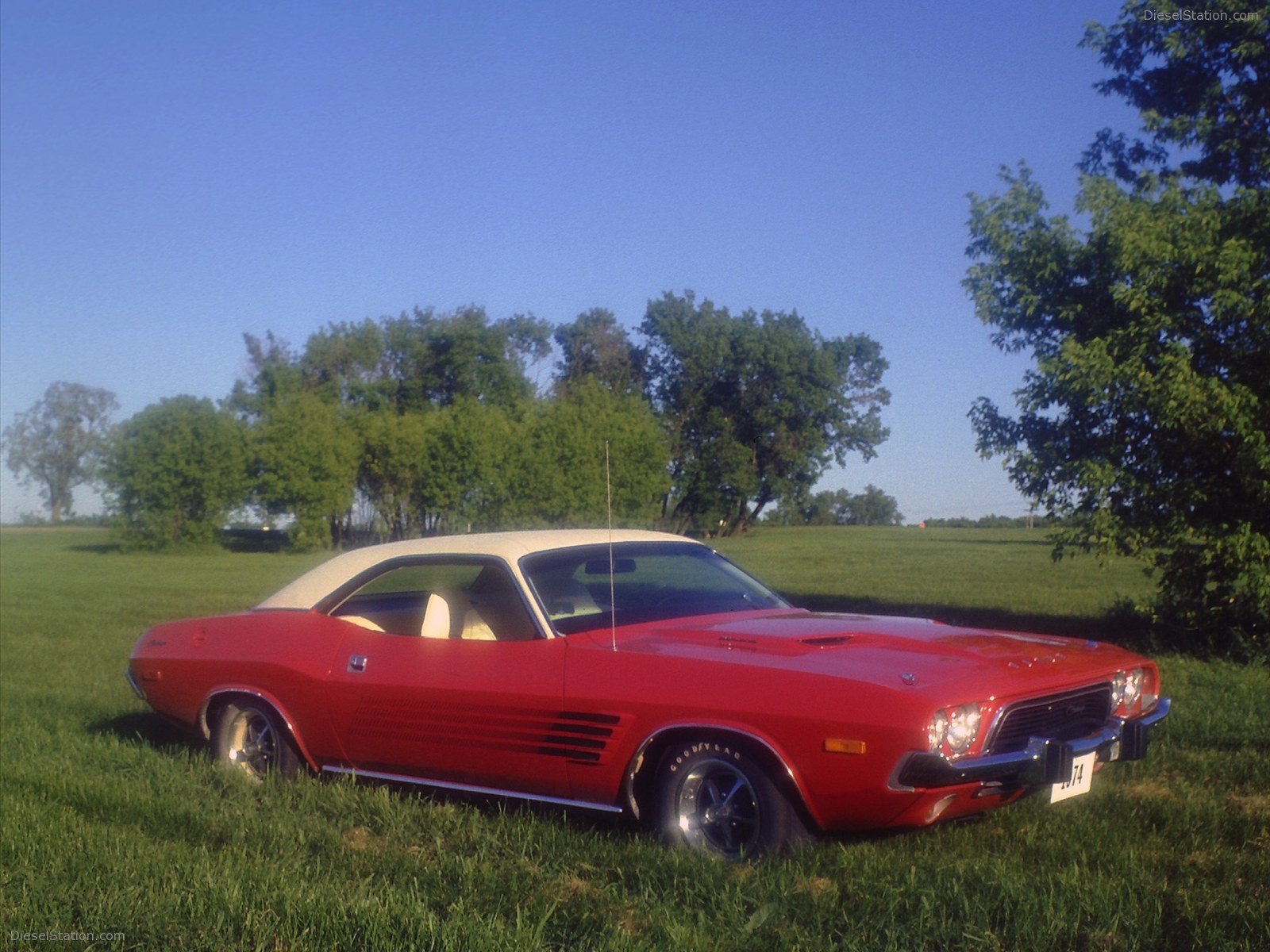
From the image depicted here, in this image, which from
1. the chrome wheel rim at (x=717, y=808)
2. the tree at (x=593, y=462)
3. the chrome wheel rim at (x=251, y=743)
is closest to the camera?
the chrome wheel rim at (x=717, y=808)

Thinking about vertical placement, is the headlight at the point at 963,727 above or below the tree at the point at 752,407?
below

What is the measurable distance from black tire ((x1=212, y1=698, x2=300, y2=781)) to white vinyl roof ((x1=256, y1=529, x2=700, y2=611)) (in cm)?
55

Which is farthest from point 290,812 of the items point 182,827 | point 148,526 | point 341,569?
point 148,526

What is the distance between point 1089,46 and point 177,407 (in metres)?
68.3

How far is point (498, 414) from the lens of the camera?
216 feet

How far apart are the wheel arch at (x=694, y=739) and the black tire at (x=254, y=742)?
6.69 ft

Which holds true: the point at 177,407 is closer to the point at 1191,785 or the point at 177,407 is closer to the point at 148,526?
the point at 148,526

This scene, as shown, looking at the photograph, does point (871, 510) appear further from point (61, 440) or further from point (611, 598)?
point (611, 598)

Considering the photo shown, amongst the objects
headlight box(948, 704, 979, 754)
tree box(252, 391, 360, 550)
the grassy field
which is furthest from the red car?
tree box(252, 391, 360, 550)

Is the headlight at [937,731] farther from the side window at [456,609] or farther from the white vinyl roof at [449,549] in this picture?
the white vinyl roof at [449,549]

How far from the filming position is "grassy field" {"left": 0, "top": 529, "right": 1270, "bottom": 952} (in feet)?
11.8

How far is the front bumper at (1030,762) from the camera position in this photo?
12.9 ft

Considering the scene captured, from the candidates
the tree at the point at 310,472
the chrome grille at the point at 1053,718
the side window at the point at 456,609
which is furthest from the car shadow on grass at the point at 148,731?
the tree at the point at 310,472

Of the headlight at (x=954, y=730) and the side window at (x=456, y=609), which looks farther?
the side window at (x=456, y=609)
